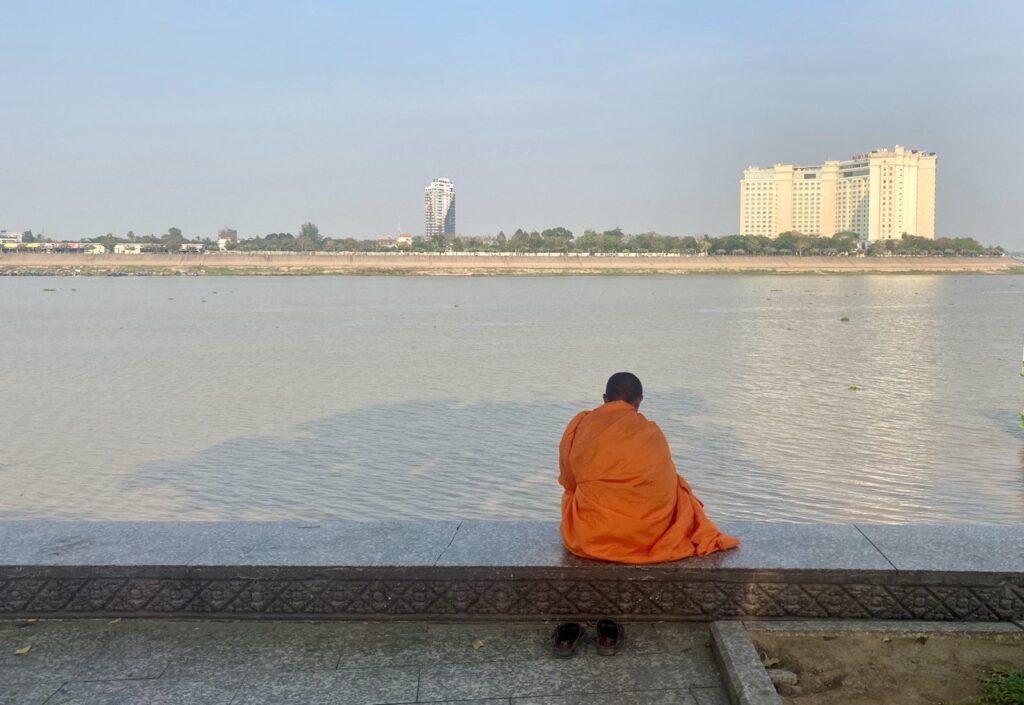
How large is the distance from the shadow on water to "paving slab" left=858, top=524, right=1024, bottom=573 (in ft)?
9.98

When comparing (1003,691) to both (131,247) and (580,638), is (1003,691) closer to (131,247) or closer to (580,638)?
(580,638)

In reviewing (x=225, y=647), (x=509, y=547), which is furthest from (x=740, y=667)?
(x=225, y=647)

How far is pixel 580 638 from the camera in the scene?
11.1ft

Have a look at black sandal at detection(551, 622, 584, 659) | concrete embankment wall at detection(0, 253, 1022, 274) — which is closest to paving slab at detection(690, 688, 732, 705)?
black sandal at detection(551, 622, 584, 659)

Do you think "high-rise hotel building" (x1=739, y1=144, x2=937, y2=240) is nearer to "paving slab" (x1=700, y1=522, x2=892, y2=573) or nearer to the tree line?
the tree line

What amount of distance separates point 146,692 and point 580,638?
4.66 feet

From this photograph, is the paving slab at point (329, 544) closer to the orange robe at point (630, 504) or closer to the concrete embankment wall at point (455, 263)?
the orange robe at point (630, 504)

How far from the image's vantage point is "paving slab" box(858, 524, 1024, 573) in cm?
343

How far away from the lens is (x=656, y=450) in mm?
3637

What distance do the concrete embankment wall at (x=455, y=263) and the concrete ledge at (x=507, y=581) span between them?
94.0m

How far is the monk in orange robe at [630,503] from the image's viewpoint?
3.57 meters

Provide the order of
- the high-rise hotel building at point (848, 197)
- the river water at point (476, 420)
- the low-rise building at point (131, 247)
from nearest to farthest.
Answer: the river water at point (476, 420), the low-rise building at point (131, 247), the high-rise hotel building at point (848, 197)

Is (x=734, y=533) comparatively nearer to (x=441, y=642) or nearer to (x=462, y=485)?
(x=441, y=642)

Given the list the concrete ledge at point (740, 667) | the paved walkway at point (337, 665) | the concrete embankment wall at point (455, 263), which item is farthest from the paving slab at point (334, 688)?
the concrete embankment wall at point (455, 263)
